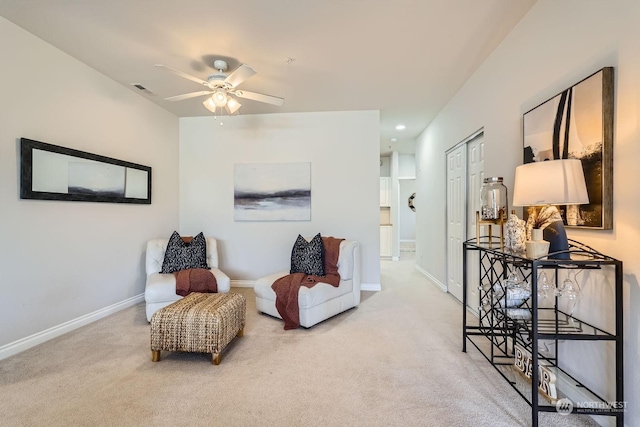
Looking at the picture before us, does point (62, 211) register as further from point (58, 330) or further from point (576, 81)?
point (576, 81)

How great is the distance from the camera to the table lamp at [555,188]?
1521 mm

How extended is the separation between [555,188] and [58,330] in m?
4.03

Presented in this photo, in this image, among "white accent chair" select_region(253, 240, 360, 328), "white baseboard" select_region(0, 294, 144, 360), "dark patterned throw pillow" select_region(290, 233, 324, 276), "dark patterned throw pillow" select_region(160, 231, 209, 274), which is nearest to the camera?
"white baseboard" select_region(0, 294, 144, 360)

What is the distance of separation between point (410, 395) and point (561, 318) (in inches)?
41.5

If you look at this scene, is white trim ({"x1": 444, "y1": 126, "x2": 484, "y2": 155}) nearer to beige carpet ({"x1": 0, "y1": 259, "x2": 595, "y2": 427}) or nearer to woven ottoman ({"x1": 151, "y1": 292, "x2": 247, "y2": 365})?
beige carpet ({"x1": 0, "y1": 259, "x2": 595, "y2": 427})

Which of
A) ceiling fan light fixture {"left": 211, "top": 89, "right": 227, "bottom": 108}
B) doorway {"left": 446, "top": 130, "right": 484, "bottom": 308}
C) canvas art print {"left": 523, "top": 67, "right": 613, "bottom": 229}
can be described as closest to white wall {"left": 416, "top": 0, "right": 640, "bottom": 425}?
canvas art print {"left": 523, "top": 67, "right": 613, "bottom": 229}

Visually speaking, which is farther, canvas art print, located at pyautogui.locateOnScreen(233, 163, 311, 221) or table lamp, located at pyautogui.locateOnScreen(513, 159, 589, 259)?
canvas art print, located at pyautogui.locateOnScreen(233, 163, 311, 221)

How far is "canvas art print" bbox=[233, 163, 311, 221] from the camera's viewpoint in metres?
4.48

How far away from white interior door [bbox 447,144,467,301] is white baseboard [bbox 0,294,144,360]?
4.14 meters

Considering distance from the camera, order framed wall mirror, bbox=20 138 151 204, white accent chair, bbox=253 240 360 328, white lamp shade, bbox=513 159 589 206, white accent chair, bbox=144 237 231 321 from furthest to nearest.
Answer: white accent chair, bbox=144 237 231 321, white accent chair, bbox=253 240 360 328, framed wall mirror, bbox=20 138 151 204, white lamp shade, bbox=513 159 589 206

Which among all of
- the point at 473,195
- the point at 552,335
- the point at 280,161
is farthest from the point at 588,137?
the point at 280,161

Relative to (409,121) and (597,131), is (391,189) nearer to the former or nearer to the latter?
(409,121)

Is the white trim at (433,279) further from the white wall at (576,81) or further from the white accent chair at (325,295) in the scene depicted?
the white wall at (576,81)

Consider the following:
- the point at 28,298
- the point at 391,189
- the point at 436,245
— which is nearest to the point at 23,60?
the point at 28,298
